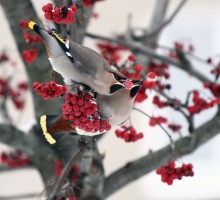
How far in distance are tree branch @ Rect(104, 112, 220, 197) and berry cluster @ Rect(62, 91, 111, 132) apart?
1.20ft

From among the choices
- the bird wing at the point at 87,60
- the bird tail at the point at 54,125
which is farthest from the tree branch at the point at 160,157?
the bird wing at the point at 87,60

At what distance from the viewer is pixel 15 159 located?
4.67 ft

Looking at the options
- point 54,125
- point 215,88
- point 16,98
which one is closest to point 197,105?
point 215,88

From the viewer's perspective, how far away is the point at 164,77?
1168mm

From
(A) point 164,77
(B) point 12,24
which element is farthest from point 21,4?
(A) point 164,77

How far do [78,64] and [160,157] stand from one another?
0.45 metres

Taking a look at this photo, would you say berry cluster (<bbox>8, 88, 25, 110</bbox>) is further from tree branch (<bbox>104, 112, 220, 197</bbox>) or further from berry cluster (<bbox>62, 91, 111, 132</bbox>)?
berry cluster (<bbox>62, 91, 111, 132</bbox>)

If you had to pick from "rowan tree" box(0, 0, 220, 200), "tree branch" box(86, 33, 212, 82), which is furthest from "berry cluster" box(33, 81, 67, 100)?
"tree branch" box(86, 33, 212, 82)

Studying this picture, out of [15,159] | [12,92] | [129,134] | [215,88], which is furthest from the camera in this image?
[12,92]

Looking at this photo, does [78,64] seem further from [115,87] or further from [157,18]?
[157,18]

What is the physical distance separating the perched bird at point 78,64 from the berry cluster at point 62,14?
1.5 inches

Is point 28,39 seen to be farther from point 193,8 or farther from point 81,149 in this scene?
point 193,8

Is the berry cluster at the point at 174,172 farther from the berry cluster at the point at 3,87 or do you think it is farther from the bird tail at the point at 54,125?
the berry cluster at the point at 3,87

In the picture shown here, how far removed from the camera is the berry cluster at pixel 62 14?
0.73 metres
